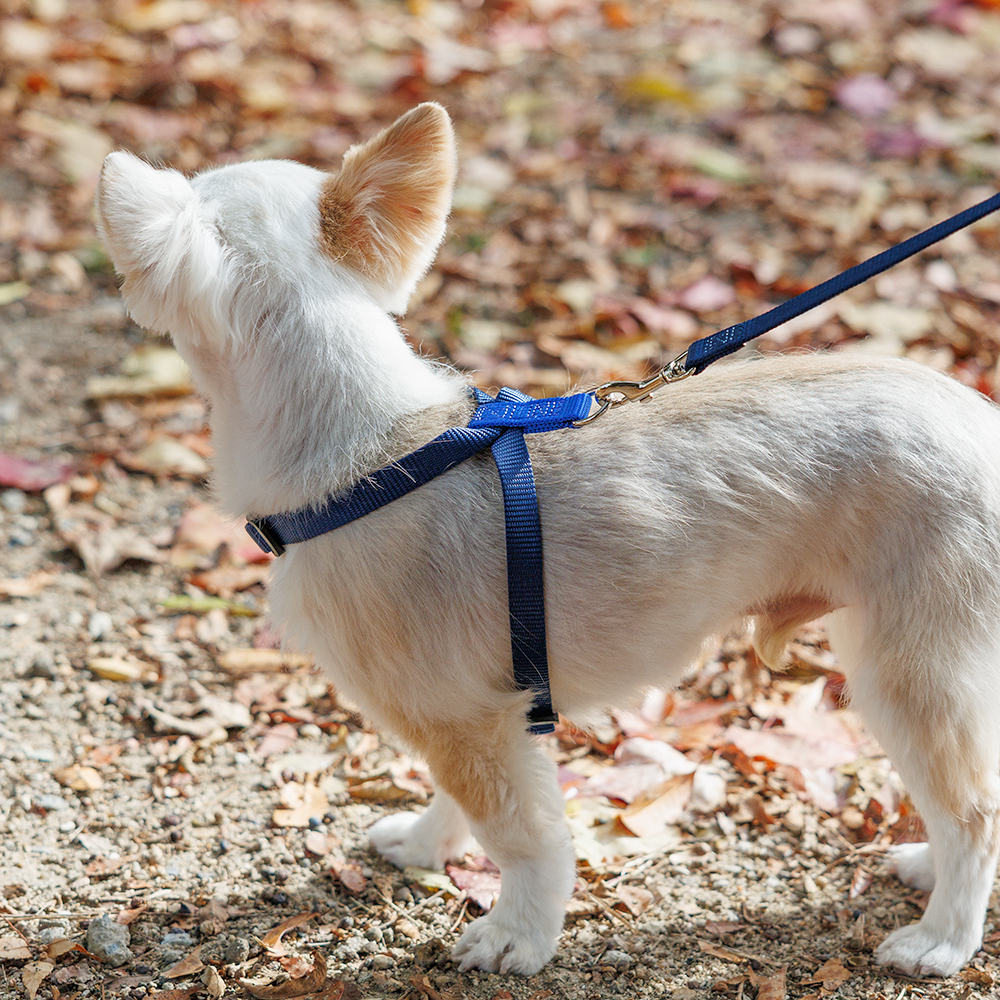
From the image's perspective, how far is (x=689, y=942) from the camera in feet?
9.14

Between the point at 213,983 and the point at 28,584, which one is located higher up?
the point at 28,584

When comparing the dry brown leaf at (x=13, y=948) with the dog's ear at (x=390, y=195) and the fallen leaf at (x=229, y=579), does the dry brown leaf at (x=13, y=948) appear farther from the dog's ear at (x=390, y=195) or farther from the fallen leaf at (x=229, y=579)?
the dog's ear at (x=390, y=195)

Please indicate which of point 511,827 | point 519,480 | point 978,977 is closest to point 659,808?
point 511,827

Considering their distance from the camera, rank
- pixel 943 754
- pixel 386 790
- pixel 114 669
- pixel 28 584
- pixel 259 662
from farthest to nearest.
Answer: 1. pixel 28 584
2. pixel 259 662
3. pixel 114 669
4. pixel 386 790
5. pixel 943 754

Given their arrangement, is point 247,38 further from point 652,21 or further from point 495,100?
point 652,21

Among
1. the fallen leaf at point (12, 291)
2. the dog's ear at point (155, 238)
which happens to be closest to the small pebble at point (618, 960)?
the dog's ear at point (155, 238)

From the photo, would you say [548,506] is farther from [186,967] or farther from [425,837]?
[186,967]

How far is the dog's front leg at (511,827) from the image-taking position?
8.27ft

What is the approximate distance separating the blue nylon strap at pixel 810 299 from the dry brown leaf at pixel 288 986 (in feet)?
5.93

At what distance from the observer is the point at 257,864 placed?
9.79ft

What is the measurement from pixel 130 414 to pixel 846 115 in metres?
5.10

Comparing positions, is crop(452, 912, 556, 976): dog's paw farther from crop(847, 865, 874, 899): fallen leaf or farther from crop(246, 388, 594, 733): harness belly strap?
crop(847, 865, 874, 899): fallen leaf

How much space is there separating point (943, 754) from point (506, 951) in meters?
1.20

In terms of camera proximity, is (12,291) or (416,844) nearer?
(416,844)
